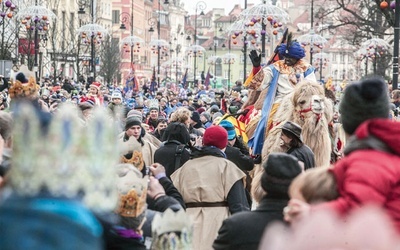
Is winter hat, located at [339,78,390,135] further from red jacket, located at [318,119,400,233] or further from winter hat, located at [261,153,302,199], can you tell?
winter hat, located at [261,153,302,199]

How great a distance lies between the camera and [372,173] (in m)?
4.39

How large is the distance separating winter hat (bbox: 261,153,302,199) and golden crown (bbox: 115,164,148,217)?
747 mm

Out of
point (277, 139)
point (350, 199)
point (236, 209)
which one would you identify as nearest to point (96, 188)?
point (350, 199)

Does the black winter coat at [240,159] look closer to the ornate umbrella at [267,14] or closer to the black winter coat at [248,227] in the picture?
the black winter coat at [248,227]

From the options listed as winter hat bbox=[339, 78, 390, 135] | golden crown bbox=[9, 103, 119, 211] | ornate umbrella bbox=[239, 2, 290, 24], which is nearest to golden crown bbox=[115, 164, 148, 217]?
winter hat bbox=[339, 78, 390, 135]

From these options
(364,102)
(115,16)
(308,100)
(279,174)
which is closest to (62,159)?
(364,102)

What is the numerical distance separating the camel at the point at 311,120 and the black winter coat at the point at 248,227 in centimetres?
523

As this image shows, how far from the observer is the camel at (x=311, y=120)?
11.6 metres

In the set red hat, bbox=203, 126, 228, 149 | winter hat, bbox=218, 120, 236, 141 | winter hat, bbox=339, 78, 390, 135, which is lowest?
winter hat, bbox=218, 120, 236, 141

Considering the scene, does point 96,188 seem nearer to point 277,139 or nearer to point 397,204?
point 397,204

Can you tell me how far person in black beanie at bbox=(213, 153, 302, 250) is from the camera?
19.1ft

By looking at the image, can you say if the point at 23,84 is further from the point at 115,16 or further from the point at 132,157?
the point at 115,16

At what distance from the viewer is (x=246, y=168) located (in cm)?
1226

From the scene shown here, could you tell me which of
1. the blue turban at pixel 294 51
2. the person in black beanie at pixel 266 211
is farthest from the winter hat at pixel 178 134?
the person in black beanie at pixel 266 211
